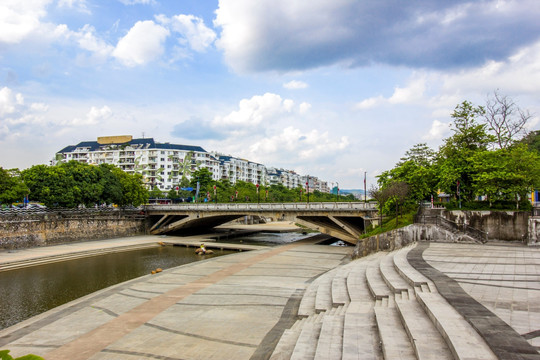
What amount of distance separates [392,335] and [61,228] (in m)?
50.1

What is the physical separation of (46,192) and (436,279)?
4911 cm

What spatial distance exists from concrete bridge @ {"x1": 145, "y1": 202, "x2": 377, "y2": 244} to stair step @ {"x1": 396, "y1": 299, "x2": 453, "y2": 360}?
2997 cm

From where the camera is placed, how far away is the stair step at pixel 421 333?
748 cm

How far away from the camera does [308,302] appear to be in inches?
633

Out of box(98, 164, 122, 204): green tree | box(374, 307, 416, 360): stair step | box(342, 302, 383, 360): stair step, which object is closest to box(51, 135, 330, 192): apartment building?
box(98, 164, 122, 204): green tree

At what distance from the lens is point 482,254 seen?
20.8 meters

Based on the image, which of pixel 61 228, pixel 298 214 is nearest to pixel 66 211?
pixel 61 228

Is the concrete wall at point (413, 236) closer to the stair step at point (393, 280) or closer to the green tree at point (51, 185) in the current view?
the stair step at point (393, 280)

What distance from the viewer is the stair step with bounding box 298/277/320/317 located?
14577 millimetres

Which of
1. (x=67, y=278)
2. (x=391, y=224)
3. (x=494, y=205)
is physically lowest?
(x=67, y=278)

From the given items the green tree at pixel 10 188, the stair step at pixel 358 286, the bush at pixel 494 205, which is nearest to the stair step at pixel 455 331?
the stair step at pixel 358 286

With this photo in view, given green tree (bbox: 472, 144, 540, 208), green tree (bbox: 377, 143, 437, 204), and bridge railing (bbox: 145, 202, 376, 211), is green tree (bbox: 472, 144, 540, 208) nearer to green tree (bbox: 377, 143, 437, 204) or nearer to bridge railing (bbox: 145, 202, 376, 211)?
green tree (bbox: 377, 143, 437, 204)

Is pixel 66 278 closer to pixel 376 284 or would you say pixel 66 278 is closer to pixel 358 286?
pixel 358 286

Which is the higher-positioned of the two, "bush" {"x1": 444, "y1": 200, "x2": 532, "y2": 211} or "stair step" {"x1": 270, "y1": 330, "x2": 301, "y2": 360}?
"bush" {"x1": 444, "y1": 200, "x2": 532, "y2": 211}
